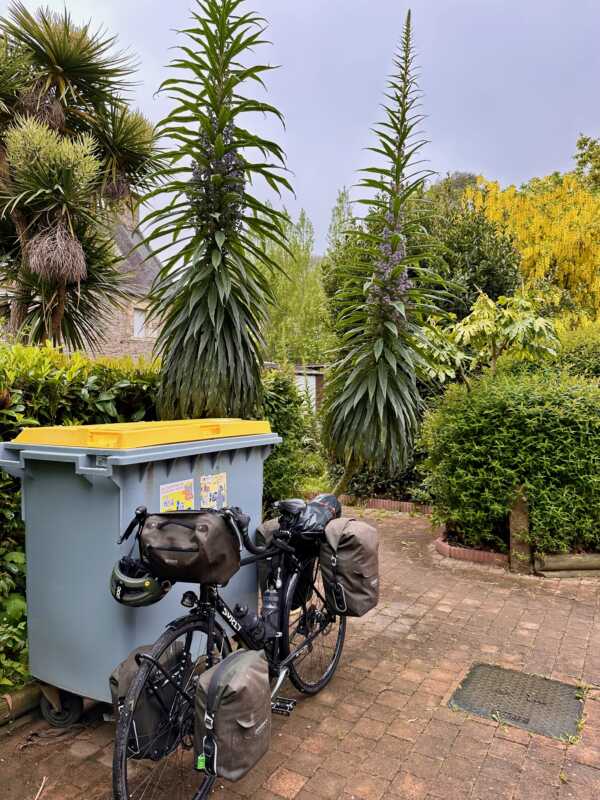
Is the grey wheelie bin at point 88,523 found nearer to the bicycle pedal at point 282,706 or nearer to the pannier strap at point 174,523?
the pannier strap at point 174,523

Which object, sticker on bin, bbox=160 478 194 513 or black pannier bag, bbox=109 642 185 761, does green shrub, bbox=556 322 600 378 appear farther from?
black pannier bag, bbox=109 642 185 761

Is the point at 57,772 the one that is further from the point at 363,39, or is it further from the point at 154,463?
the point at 363,39

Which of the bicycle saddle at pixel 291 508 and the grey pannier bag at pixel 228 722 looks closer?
the grey pannier bag at pixel 228 722

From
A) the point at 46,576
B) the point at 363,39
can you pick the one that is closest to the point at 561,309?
the point at 363,39

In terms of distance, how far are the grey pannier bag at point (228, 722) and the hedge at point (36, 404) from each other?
1382mm

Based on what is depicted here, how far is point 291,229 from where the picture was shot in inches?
880

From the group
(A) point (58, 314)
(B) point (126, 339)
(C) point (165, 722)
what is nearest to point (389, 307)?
(C) point (165, 722)

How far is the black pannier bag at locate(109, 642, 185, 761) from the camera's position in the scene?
2059 mm

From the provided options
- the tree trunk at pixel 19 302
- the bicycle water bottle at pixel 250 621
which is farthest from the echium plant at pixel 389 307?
the tree trunk at pixel 19 302

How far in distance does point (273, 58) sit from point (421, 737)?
4.37 m

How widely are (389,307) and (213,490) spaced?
2522 mm

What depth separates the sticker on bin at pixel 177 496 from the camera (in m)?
2.67

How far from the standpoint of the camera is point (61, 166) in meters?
7.84

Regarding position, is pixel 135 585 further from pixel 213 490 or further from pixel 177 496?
pixel 213 490
